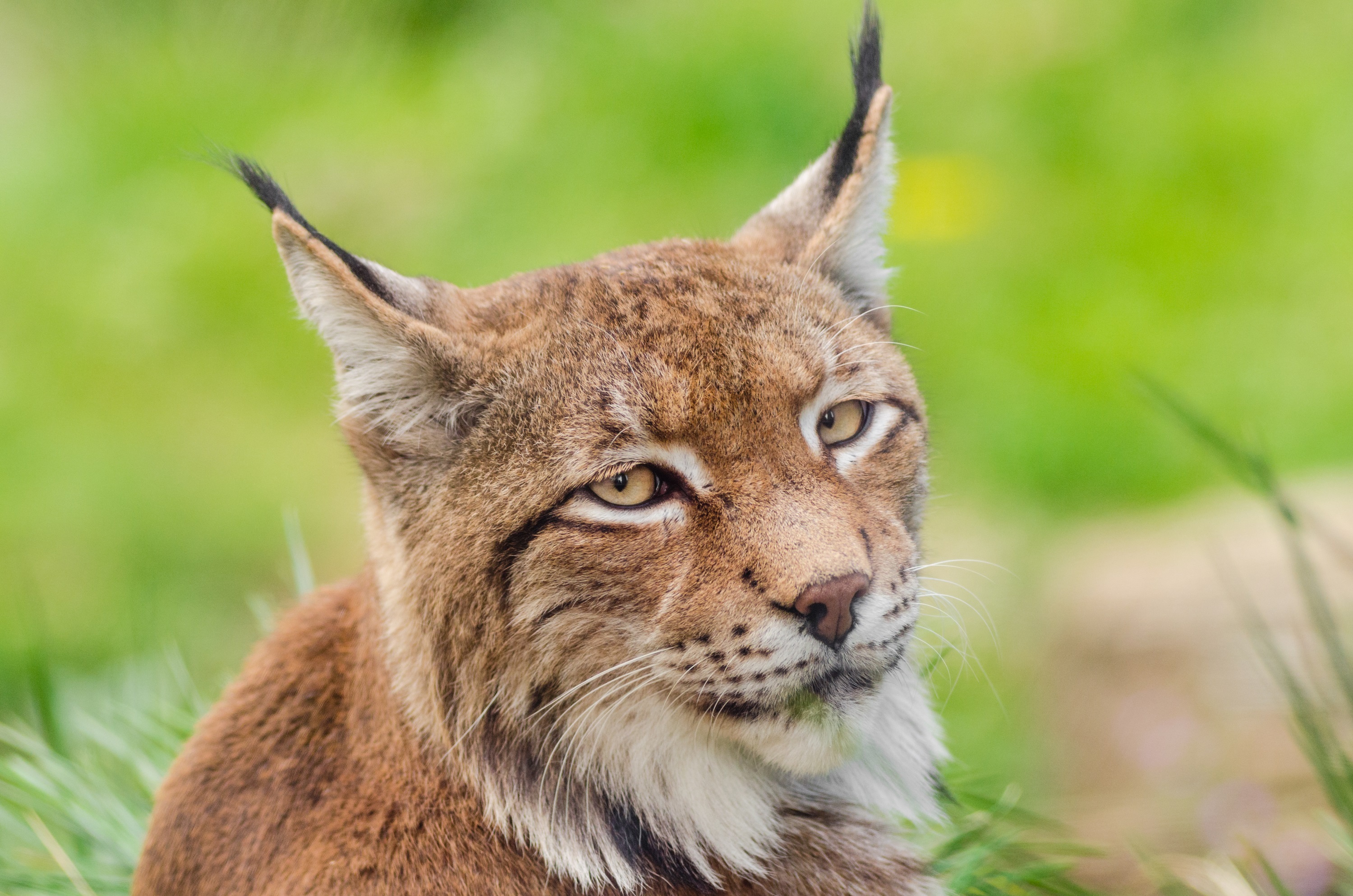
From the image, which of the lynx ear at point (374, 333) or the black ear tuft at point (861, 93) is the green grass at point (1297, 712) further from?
the lynx ear at point (374, 333)

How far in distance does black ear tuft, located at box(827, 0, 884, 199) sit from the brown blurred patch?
311cm

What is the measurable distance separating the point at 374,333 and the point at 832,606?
128 cm

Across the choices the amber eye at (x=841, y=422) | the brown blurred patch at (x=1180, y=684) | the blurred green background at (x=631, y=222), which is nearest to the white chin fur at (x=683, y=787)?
the amber eye at (x=841, y=422)

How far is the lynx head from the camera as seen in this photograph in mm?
3271

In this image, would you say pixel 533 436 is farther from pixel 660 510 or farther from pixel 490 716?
pixel 490 716

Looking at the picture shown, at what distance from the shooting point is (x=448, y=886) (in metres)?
3.22

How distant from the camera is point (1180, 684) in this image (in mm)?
7094

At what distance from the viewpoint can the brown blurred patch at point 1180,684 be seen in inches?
242

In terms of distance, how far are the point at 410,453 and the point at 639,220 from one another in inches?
253

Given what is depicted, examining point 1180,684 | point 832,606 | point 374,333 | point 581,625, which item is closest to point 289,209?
point 374,333

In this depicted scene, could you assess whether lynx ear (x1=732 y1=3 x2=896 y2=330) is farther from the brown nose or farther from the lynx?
the brown nose

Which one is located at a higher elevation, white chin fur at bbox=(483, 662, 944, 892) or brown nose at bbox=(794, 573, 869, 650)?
brown nose at bbox=(794, 573, 869, 650)

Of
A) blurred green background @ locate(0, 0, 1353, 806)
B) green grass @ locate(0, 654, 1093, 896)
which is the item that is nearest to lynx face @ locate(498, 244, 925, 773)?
green grass @ locate(0, 654, 1093, 896)

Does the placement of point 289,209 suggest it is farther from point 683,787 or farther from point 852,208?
point 683,787
